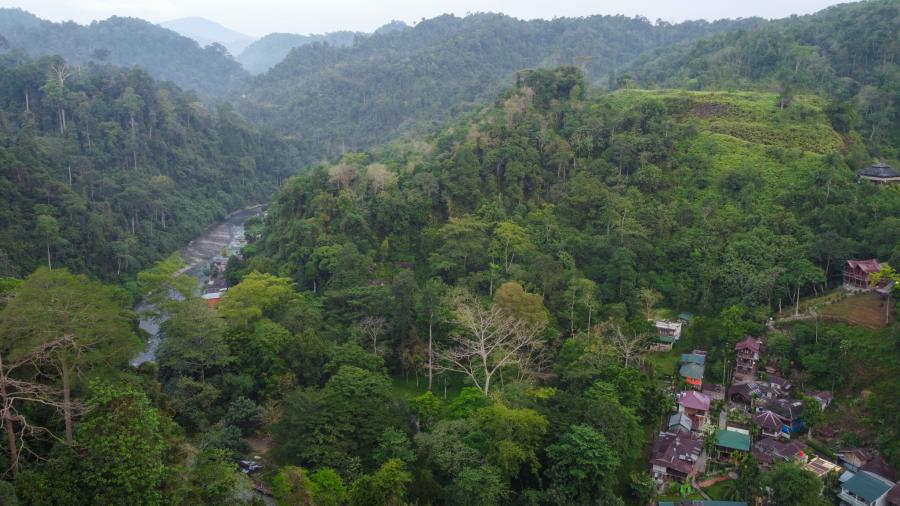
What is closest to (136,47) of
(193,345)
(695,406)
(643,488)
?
(193,345)

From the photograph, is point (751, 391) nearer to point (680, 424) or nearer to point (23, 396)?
point (680, 424)

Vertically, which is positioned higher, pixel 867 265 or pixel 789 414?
pixel 867 265

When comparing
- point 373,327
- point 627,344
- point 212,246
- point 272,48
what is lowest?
point 212,246

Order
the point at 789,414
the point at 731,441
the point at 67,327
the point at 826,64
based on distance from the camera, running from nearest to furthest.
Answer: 1. the point at 67,327
2. the point at 731,441
3. the point at 789,414
4. the point at 826,64

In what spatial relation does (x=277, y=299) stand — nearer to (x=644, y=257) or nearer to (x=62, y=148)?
(x=644, y=257)

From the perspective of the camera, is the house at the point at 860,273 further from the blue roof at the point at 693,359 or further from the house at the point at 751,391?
the blue roof at the point at 693,359

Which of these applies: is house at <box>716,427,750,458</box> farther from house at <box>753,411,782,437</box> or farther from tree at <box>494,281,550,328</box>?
tree at <box>494,281,550,328</box>

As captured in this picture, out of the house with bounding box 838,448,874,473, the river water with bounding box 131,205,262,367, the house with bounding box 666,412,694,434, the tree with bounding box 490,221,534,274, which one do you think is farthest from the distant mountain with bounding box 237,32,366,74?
the house with bounding box 838,448,874,473
